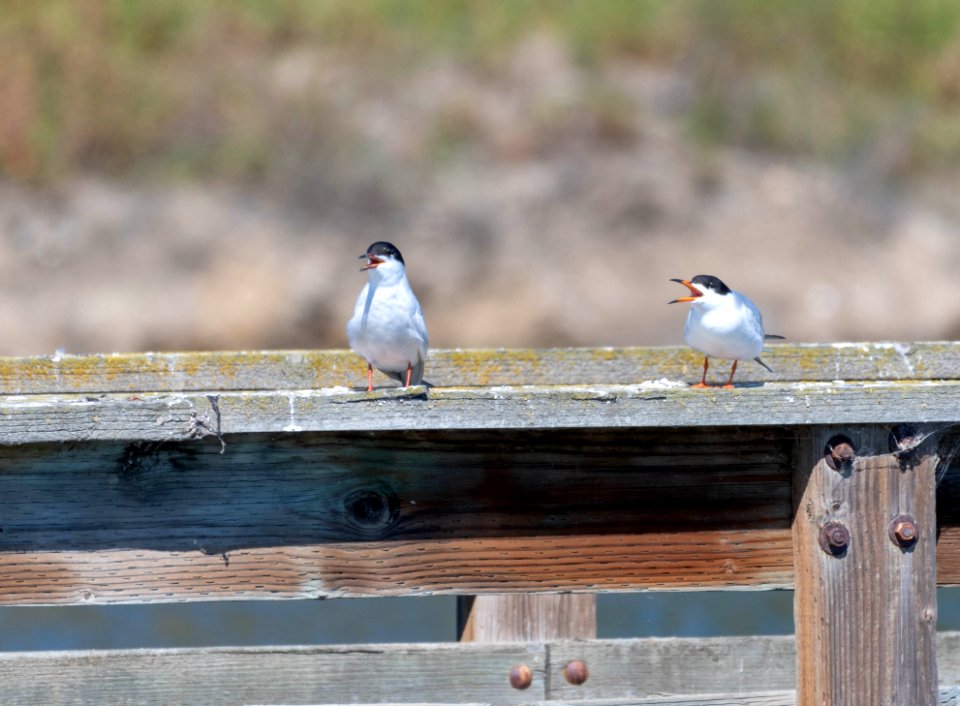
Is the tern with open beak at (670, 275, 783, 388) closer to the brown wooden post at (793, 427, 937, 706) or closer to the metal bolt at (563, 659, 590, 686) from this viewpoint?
the metal bolt at (563, 659, 590, 686)

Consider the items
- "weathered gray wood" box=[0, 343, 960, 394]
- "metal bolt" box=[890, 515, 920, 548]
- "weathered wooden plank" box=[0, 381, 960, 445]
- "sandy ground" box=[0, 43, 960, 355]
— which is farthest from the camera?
"sandy ground" box=[0, 43, 960, 355]

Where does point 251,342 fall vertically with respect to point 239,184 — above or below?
below

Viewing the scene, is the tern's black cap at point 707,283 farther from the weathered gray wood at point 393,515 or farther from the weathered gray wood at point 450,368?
the weathered gray wood at point 393,515

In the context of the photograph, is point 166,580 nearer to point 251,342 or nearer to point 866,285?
point 251,342

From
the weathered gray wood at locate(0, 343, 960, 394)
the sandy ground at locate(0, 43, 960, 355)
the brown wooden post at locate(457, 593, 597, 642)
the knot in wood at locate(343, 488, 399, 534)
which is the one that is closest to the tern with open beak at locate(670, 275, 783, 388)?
the weathered gray wood at locate(0, 343, 960, 394)

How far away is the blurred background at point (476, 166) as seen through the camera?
504 inches

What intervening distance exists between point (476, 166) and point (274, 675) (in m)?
11.8

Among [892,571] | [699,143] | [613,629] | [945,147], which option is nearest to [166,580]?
[892,571]

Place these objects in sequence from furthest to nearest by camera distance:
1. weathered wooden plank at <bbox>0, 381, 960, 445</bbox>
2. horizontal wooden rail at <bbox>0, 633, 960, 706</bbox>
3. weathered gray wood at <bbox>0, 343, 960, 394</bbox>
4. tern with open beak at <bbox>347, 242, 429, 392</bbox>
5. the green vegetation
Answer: the green vegetation → tern with open beak at <bbox>347, 242, 429, 392</bbox> → weathered gray wood at <bbox>0, 343, 960, 394</bbox> → horizontal wooden rail at <bbox>0, 633, 960, 706</bbox> → weathered wooden plank at <bbox>0, 381, 960, 445</bbox>

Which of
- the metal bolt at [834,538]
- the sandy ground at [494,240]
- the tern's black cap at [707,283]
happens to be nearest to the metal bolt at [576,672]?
the tern's black cap at [707,283]

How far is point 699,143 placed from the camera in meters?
14.8

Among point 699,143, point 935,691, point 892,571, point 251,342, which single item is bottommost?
point 935,691

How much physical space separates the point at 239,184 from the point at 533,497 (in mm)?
12175

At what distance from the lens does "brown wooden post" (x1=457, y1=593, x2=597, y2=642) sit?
3662mm
